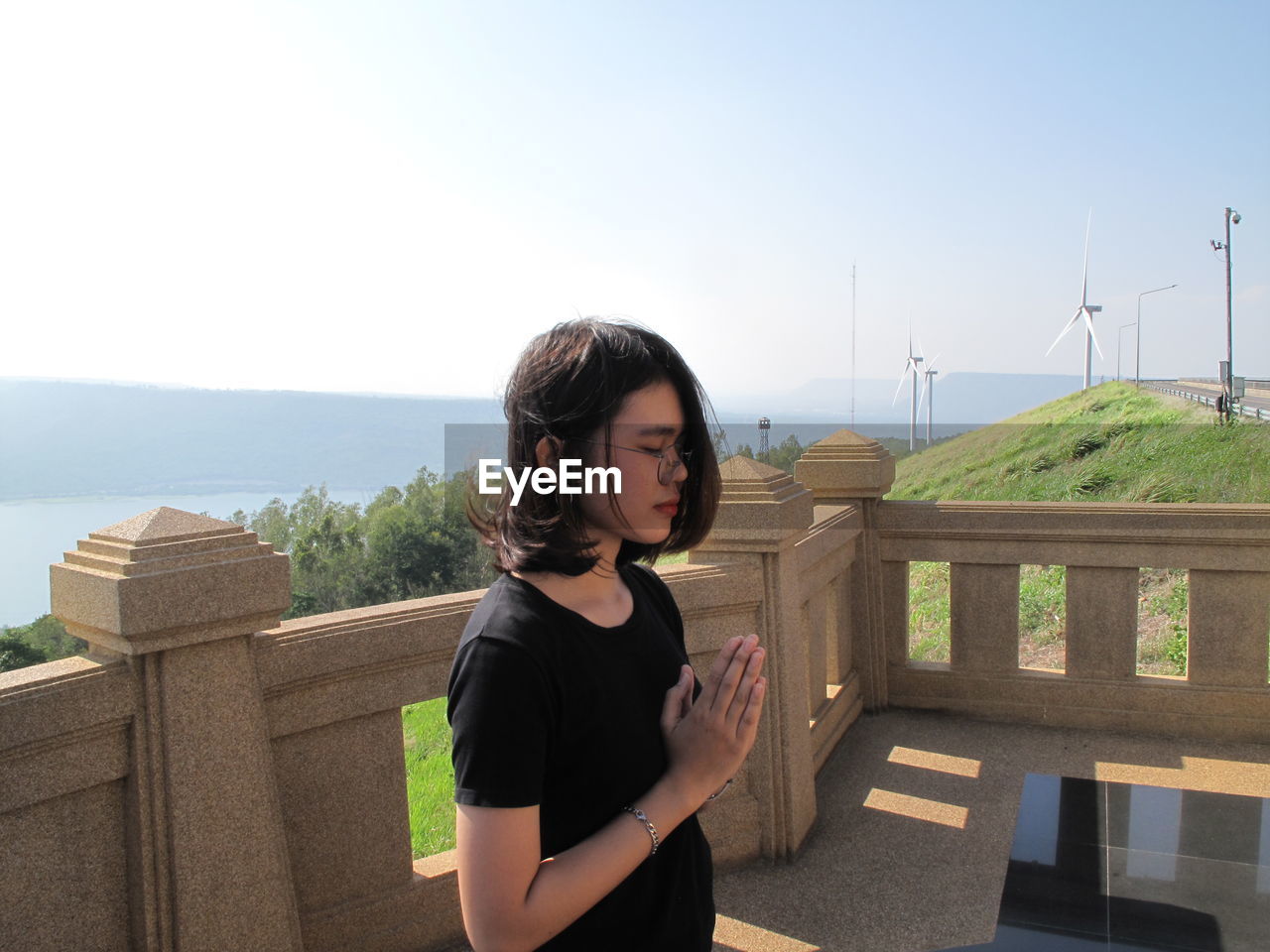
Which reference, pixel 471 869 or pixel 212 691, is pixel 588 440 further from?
pixel 212 691

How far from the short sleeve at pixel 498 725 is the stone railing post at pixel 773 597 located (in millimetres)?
2804

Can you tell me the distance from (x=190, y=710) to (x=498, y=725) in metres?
1.72

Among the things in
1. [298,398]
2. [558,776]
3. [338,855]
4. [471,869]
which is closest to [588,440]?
[558,776]

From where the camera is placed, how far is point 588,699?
Result: 128cm

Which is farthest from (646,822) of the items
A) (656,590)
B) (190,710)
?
(190,710)

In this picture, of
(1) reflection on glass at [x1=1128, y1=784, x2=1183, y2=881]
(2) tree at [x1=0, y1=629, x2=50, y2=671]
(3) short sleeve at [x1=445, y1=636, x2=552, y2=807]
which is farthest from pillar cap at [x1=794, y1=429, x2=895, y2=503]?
(2) tree at [x1=0, y1=629, x2=50, y2=671]

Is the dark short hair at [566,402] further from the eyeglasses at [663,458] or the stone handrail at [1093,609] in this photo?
the stone handrail at [1093,609]

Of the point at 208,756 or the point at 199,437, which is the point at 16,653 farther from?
the point at 199,437

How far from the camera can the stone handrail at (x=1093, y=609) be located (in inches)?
209

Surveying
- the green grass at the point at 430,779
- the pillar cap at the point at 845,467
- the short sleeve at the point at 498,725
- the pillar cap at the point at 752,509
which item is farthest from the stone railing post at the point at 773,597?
the green grass at the point at 430,779

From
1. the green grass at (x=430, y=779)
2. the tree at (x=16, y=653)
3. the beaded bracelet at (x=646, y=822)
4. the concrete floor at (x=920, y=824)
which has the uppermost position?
the beaded bracelet at (x=646, y=822)

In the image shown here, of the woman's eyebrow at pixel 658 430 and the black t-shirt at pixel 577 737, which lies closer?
the black t-shirt at pixel 577 737

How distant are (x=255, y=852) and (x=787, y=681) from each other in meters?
2.39

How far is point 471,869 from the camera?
3.84 ft
